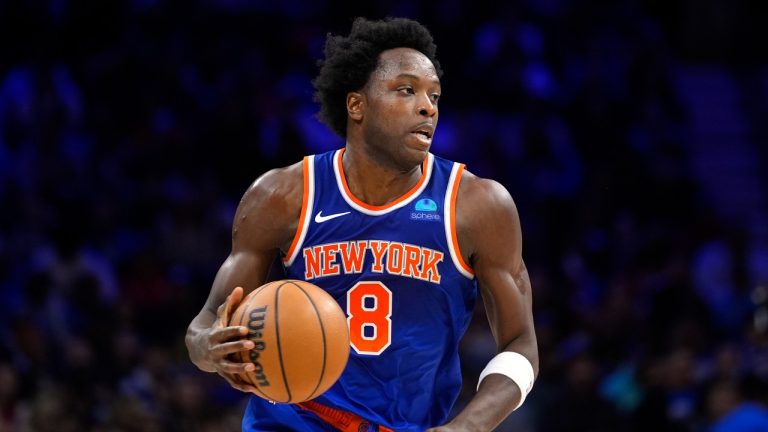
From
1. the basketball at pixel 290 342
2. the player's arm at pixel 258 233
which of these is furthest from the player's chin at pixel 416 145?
the basketball at pixel 290 342

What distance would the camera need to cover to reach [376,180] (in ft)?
15.0

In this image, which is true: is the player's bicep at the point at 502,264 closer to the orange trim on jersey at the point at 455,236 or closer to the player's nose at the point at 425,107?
the orange trim on jersey at the point at 455,236

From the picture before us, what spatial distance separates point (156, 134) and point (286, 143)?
1160mm

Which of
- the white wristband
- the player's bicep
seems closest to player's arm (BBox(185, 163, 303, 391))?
the player's bicep

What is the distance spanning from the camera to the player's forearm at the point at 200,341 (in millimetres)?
4121

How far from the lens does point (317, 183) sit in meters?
4.58

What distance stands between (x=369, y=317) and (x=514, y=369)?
548 millimetres

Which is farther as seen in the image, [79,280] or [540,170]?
[540,170]

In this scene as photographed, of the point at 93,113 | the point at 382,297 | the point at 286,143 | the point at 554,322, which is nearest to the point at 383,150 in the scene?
the point at 382,297

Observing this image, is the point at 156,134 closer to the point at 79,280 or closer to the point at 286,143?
the point at 286,143

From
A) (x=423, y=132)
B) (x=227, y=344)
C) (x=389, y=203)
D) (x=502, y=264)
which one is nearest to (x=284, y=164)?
(x=389, y=203)

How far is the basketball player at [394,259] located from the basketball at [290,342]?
42 cm

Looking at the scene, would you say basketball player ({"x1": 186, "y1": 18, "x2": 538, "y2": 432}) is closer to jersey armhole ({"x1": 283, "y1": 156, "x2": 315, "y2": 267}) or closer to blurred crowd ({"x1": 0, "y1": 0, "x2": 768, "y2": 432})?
jersey armhole ({"x1": 283, "y1": 156, "x2": 315, "y2": 267})

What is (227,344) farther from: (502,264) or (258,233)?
(502,264)
